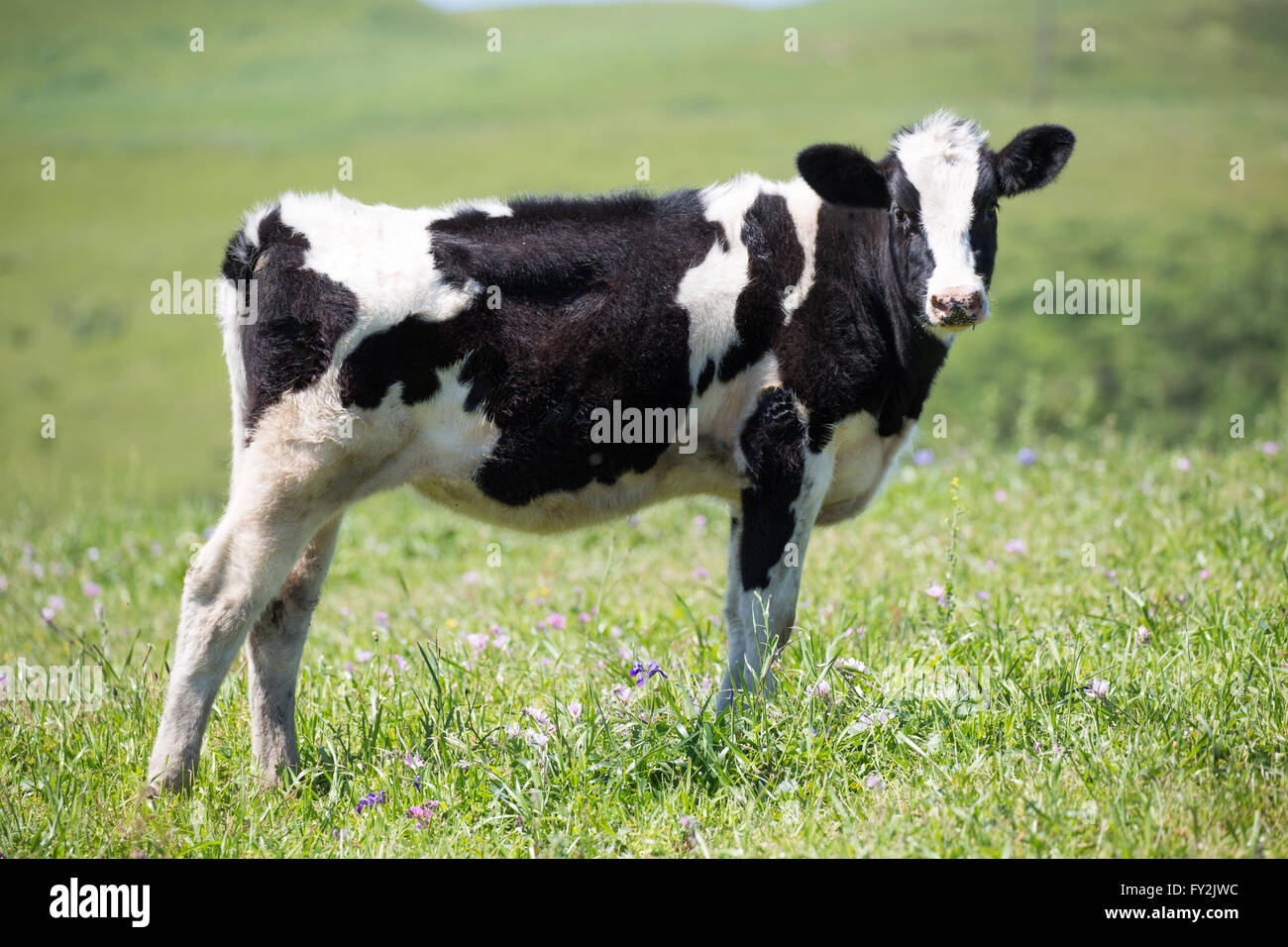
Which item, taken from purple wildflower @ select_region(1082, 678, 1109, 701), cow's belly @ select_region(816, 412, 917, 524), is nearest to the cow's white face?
cow's belly @ select_region(816, 412, 917, 524)

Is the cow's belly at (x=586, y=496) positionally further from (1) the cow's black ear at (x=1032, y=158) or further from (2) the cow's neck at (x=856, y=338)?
(1) the cow's black ear at (x=1032, y=158)

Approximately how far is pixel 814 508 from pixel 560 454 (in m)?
1.18

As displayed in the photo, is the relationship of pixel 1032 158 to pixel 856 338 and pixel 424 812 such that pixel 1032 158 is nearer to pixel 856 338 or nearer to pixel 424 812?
pixel 856 338

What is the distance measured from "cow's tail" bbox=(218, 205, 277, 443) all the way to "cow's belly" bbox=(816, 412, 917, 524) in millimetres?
2567

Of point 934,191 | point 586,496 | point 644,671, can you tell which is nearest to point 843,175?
point 934,191

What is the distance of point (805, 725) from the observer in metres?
4.96

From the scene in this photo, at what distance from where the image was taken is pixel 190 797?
505 cm

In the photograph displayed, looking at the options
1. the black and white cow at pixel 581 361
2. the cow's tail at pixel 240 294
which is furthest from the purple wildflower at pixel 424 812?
the cow's tail at pixel 240 294

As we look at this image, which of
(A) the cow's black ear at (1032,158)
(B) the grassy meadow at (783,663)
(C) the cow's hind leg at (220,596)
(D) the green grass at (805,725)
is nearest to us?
(D) the green grass at (805,725)

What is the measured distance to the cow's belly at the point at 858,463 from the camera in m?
5.68

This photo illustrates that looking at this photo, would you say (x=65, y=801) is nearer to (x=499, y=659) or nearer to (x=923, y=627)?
(x=499, y=659)

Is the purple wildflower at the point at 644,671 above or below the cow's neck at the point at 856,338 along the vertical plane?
below

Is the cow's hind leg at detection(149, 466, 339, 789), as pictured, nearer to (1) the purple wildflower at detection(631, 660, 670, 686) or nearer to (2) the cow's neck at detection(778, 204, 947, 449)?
(1) the purple wildflower at detection(631, 660, 670, 686)

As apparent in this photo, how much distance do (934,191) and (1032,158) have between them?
812mm
